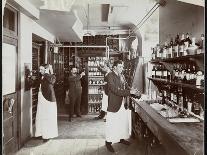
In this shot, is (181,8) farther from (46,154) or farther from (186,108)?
(46,154)

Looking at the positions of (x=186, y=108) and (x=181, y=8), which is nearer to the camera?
(x=186, y=108)

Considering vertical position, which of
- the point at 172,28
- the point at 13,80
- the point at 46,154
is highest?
the point at 172,28

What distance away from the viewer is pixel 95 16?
24.4ft

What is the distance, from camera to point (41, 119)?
4723 millimetres

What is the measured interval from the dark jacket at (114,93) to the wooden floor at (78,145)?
2.10 ft

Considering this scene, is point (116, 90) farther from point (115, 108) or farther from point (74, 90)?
point (74, 90)

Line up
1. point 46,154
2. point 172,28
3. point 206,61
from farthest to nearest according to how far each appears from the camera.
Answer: point 172,28 < point 46,154 < point 206,61

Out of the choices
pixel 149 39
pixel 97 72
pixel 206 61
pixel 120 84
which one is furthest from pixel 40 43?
pixel 206 61

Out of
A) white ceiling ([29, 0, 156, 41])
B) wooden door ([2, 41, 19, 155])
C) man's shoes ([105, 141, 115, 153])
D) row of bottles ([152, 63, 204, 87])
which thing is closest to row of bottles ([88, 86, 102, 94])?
white ceiling ([29, 0, 156, 41])

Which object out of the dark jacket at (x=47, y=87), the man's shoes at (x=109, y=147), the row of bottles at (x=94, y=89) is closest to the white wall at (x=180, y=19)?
the man's shoes at (x=109, y=147)

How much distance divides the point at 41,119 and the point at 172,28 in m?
2.57

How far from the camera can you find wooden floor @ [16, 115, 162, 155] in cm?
417

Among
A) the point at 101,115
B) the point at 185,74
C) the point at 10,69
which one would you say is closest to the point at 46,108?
the point at 10,69

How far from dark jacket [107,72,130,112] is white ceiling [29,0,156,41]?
3.78 ft
